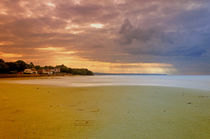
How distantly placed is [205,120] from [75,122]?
155 inches

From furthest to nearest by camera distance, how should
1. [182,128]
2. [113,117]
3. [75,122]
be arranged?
[113,117] → [75,122] → [182,128]

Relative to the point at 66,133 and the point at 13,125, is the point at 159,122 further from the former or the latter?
the point at 13,125

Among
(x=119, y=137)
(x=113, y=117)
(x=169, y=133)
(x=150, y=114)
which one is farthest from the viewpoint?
(x=150, y=114)

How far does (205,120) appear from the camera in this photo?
433cm

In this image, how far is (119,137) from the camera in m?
3.17

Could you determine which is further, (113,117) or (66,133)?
(113,117)

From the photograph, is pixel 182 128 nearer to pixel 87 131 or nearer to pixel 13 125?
pixel 87 131

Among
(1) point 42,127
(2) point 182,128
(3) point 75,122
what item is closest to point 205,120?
(2) point 182,128

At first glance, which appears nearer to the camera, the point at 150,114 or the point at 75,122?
the point at 75,122

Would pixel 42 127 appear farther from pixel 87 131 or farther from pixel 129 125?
pixel 129 125

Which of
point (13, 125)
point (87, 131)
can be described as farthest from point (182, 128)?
point (13, 125)

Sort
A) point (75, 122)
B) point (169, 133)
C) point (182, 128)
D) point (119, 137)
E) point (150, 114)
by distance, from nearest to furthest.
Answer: point (119, 137)
point (169, 133)
point (182, 128)
point (75, 122)
point (150, 114)

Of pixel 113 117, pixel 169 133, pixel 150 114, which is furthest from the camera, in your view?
pixel 150 114

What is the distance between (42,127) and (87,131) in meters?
1.23
